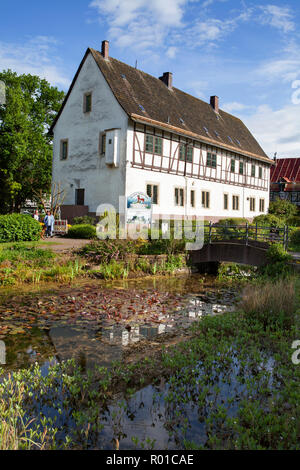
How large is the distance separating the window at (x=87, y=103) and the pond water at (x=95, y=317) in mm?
16915

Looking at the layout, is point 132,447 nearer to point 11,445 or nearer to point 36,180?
point 11,445

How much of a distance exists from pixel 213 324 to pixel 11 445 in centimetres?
495

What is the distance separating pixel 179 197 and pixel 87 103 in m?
9.43

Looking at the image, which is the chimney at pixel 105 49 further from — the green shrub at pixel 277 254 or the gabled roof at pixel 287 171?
the gabled roof at pixel 287 171

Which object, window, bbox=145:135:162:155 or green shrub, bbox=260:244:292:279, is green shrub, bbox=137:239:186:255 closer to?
green shrub, bbox=260:244:292:279

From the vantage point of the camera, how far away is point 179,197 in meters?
27.1

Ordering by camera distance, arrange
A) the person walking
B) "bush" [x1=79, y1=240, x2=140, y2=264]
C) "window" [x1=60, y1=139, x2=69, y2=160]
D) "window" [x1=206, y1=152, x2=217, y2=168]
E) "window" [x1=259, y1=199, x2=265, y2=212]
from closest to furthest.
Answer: "bush" [x1=79, y1=240, x2=140, y2=264]
the person walking
"window" [x1=60, y1=139, x2=69, y2=160]
"window" [x1=206, y1=152, x2=217, y2=168]
"window" [x1=259, y1=199, x2=265, y2=212]

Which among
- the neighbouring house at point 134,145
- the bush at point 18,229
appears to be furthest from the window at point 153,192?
the bush at point 18,229

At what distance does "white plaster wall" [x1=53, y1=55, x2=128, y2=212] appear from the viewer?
2370 cm

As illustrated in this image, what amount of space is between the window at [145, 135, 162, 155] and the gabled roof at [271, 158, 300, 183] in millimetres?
30153

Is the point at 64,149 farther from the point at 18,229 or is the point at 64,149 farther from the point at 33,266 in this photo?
the point at 33,266

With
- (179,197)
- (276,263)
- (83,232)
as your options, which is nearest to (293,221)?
(179,197)

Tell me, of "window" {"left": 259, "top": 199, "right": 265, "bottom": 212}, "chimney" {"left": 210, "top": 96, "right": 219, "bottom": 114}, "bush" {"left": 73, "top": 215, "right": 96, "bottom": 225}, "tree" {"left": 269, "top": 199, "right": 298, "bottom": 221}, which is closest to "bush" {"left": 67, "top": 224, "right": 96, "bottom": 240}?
"bush" {"left": 73, "top": 215, "right": 96, "bottom": 225}

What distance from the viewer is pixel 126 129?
907 inches
